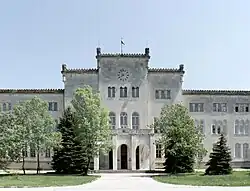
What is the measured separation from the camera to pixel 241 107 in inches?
2461

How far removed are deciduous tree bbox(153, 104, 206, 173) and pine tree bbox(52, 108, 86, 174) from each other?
798 centimetres

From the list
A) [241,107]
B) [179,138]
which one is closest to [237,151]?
[241,107]

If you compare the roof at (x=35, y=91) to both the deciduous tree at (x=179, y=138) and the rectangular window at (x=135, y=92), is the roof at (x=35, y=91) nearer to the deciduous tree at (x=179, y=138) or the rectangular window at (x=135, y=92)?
the rectangular window at (x=135, y=92)

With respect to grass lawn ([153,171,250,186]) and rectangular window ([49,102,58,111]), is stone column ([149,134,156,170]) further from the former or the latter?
grass lawn ([153,171,250,186])

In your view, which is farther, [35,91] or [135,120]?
[35,91]

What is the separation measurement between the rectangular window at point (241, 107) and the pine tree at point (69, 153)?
78.0ft

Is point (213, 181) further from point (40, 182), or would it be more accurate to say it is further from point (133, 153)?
point (133, 153)

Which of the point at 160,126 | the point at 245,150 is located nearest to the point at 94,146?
the point at 160,126

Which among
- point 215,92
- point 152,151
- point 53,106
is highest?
point 215,92

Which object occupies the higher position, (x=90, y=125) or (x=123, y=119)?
(x=123, y=119)

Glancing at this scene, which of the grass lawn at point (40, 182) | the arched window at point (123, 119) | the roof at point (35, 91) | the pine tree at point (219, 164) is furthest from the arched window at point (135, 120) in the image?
the grass lawn at point (40, 182)

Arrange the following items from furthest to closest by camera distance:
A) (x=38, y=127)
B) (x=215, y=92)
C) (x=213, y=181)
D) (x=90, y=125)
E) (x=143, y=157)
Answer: (x=215, y=92) < (x=143, y=157) < (x=90, y=125) < (x=38, y=127) < (x=213, y=181)

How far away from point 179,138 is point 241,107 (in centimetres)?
1986

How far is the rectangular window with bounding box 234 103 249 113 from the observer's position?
205 feet
